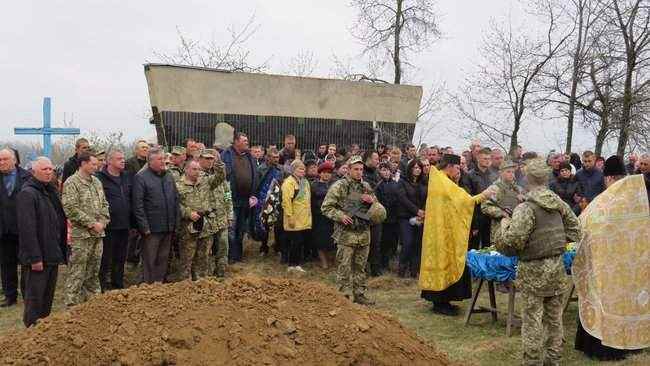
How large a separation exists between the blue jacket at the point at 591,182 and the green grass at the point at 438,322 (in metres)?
2.68

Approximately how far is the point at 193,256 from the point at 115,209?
130 cm

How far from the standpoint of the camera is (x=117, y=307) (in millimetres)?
4938

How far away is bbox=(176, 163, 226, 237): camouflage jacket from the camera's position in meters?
8.85

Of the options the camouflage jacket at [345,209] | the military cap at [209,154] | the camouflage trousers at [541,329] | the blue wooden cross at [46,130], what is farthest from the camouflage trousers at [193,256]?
the blue wooden cross at [46,130]

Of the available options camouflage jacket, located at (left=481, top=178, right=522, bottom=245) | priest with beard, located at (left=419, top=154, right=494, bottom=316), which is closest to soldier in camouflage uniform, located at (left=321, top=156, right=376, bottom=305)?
priest with beard, located at (left=419, top=154, right=494, bottom=316)

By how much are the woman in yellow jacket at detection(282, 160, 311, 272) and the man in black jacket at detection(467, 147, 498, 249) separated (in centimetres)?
267

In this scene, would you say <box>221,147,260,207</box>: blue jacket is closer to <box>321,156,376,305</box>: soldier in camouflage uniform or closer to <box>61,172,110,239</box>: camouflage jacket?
<box>321,156,376,305</box>: soldier in camouflage uniform

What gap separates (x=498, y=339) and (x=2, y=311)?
6.33 meters

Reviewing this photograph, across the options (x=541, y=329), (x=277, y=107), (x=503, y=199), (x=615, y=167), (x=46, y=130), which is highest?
(x=277, y=107)

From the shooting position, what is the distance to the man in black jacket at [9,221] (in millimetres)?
8516

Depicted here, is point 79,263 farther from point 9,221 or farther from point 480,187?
point 480,187

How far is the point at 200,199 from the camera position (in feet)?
29.3

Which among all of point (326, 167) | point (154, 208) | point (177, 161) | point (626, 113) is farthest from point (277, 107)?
point (626, 113)

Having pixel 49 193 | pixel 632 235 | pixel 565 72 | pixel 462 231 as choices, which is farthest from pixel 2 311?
pixel 565 72
